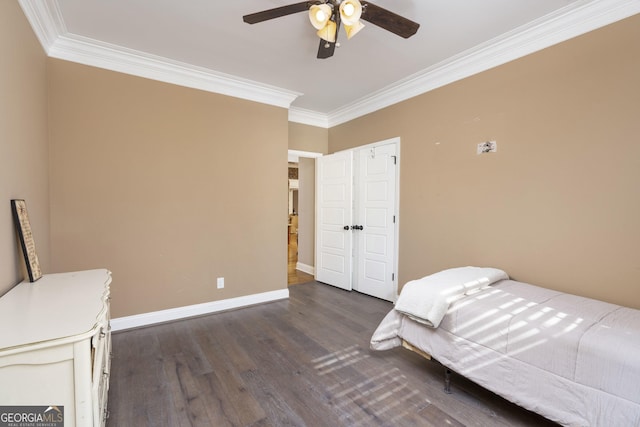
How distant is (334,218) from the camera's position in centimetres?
464

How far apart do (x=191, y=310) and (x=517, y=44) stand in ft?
14.3

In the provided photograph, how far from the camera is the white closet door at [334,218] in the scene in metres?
4.42

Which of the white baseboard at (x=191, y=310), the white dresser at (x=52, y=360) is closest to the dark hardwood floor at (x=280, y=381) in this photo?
the white baseboard at (x=191, y=310)

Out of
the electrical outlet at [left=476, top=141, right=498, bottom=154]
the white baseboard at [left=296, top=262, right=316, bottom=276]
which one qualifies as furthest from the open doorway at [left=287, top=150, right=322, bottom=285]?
the electrical outlet at [left=476, top=141, right=498, bottom=154]

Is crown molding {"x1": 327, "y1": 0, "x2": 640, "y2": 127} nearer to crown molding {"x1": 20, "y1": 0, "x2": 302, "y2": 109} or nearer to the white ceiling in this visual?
the white ceiling

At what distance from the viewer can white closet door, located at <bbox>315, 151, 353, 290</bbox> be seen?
442 centimetres

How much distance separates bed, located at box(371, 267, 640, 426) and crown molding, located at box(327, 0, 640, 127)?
2.12 meters

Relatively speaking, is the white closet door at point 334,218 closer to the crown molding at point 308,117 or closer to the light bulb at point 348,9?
the crown molding at point 308,117

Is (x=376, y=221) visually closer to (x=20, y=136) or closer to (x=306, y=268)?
(x=306, y=268)

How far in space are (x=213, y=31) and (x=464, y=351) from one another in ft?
10.8

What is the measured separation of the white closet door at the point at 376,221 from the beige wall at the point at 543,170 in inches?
14.6

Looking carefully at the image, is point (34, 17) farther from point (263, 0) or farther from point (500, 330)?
point (500, 330)

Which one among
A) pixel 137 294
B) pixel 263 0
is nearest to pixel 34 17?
pixel 263 0

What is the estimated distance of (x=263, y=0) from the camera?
2.17 metres
